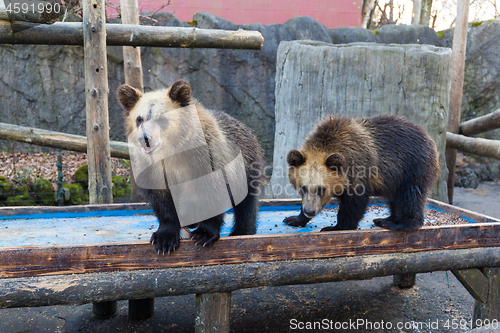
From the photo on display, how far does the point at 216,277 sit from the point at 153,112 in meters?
1.10

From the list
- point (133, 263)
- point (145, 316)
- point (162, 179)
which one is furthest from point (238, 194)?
point (145, 316)

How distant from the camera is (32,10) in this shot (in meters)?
3.53

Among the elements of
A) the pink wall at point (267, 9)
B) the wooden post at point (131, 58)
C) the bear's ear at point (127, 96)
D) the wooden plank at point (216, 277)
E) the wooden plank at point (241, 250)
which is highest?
the pink wall at point (267, 9)

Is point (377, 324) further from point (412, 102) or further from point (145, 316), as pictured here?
point (412, 102)

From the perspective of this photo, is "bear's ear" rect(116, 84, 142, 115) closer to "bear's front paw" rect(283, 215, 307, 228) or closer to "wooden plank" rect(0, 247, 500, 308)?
"wooden plank" rect(0, 247, 500, 308)

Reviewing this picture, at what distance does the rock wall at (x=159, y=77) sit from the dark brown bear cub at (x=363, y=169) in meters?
5.83

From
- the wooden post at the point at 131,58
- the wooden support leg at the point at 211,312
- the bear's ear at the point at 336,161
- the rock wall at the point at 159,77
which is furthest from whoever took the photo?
the rock wall at the point at 159,77

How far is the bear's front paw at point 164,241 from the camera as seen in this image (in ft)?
7.99

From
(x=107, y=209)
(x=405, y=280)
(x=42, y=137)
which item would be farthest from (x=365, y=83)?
(x=42, y=137)

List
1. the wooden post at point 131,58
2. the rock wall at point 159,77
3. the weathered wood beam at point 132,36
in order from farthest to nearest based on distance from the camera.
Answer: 1. the rock wall at point 159,77
2. the wooden post at point 131,58
3. the weathered wood beam at point 132,36

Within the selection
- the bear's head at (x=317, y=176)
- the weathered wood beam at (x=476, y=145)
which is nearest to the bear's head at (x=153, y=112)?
the bear's head at (x=317, y=176)

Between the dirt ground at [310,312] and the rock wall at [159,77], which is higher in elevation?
the rock wall at [159,77]

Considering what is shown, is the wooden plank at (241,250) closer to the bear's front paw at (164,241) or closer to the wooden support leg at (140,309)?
the bear's front paw at (164,241)

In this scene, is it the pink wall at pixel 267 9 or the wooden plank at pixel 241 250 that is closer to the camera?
the wooden plank at pixel 241 250
